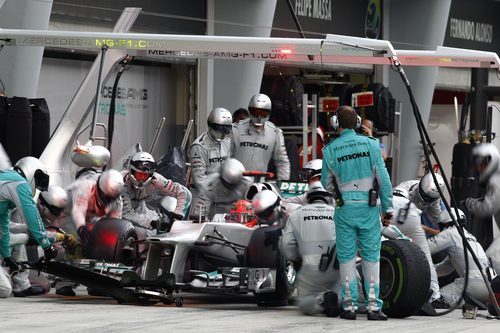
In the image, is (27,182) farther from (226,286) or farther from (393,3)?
(393,3)

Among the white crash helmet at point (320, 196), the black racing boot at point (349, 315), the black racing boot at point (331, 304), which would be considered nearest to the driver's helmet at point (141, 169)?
the white crash helmet at point (320, 196)

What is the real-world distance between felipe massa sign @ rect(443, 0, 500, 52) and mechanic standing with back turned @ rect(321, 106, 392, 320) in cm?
2039

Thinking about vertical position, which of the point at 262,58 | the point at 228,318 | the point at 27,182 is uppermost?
the point at 262,58

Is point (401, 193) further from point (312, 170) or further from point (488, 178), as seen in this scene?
point (312, 170)

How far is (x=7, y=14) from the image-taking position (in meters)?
19.1

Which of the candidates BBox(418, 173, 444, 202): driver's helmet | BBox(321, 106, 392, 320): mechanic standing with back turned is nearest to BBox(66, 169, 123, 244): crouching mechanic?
BBox(321, 106, 392, 320): mechanic standing with back turned

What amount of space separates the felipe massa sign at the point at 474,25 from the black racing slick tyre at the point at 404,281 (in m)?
20.2

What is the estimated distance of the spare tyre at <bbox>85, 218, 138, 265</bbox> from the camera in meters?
13.9

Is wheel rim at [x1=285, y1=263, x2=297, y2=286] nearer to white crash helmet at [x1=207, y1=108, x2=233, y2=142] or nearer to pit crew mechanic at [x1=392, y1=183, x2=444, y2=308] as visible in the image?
pit crew mechanic at [x1=392, y1=183, x2=444, y2=308]

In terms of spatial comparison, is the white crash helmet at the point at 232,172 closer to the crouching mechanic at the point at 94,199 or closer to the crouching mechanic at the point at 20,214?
the crouching mechanic at the point at 94,199

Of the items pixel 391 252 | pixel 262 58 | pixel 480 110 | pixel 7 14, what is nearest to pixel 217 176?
pixel 262 58

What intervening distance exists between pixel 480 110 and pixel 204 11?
19.8 ft

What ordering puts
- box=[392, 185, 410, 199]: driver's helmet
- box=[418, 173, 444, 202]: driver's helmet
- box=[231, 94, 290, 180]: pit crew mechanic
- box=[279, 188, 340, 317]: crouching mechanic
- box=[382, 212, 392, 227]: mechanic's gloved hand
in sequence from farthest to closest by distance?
1. box=[231, 94, 290, 180]: pit crew mechanic
2. box=[418, 173, 444, 202]: driver's helmet
3. box=[392, 185, 410, 199]: driver's helmet
4. box=[279, 188, 340, 317]: crouching mechanic
5. box=[382, 212, 392, 227]: mechanic's gloved hand

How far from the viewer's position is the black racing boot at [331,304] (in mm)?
12664
